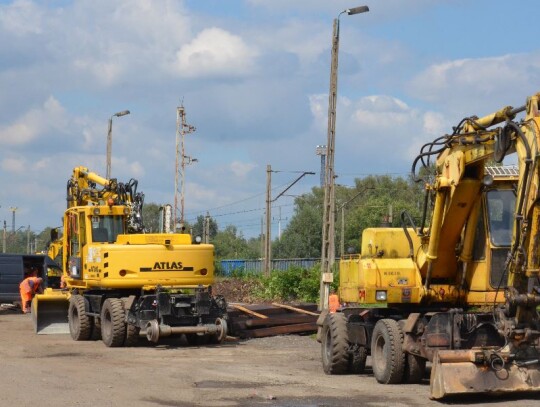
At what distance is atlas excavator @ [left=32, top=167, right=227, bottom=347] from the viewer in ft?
77.3

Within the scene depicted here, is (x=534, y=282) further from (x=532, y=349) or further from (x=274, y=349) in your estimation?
(x=274, y=349)

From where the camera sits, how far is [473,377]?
14.3 m

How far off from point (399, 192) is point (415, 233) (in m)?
94.0

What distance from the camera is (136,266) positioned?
79.9 feet

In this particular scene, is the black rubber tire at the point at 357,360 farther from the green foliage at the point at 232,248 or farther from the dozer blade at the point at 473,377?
the green foliage at the point at 232,248

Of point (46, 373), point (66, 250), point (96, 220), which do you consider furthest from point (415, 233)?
point (66, 250)

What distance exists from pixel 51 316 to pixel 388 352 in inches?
534

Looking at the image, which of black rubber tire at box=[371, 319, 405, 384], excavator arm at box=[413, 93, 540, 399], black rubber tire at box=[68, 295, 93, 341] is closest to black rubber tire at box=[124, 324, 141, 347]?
black rubber tire at box=[68, 295, 93, 341]

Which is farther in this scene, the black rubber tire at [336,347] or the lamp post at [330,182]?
the lamp post at [330,182]

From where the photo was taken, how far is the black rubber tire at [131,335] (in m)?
23.6

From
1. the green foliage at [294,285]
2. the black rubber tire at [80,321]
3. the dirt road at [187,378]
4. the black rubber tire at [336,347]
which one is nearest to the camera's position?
the dirt road at [187,378]

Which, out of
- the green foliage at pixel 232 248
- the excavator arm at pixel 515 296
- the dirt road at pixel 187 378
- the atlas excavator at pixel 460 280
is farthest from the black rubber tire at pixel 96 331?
the green foliage at pixel 232 248

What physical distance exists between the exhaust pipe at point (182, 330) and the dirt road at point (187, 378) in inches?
12.6

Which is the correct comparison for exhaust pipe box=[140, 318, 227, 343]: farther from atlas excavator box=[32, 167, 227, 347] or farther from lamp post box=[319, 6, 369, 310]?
lamp post box=[319, 6, 369, 310]
